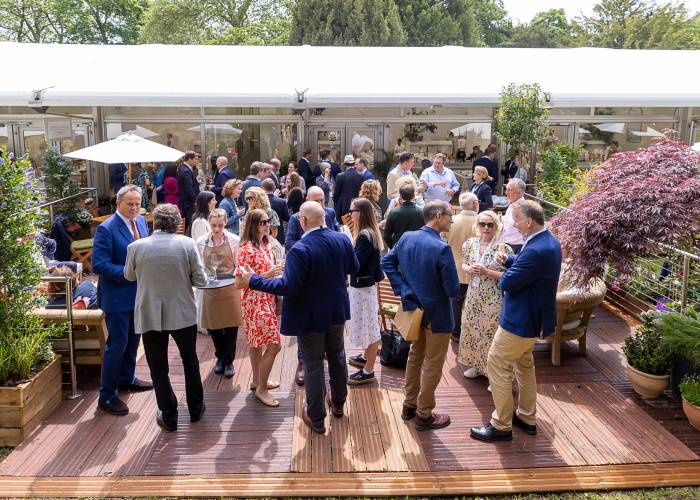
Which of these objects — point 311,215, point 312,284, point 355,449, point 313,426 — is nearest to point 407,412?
point 355,449

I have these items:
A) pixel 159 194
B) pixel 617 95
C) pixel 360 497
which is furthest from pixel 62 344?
pixel 617 95

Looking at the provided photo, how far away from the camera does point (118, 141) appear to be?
Result: 9.52 metres

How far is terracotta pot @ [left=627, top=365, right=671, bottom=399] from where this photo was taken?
5418mm

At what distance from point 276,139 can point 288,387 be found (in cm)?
938

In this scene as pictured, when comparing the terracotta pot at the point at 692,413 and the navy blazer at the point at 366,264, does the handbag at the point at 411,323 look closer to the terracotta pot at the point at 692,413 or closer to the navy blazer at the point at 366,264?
the navy blazer at the point at 366,264

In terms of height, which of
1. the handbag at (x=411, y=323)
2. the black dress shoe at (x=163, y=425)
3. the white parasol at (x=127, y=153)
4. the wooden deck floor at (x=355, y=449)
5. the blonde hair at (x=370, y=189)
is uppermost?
the white parasol at (x=127, y=153)

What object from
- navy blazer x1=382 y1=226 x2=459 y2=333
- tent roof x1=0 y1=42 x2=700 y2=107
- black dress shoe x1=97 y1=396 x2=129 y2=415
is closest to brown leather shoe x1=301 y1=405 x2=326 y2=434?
navy blazer x1=382 y1=226 x2=459 y2=333

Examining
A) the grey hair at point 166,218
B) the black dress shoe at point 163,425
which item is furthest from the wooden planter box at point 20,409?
the grey hair at point 166,218

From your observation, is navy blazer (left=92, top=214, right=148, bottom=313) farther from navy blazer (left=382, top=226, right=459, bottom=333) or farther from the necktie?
navy blazer (left=382, top=226, right=459, bottom=333)

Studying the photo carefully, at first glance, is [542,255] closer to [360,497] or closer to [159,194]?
[360,497]

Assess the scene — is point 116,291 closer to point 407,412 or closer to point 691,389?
point 407,412

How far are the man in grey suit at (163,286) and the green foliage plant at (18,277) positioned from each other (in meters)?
1.00

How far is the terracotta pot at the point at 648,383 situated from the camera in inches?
213

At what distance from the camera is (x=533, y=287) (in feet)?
14.9
